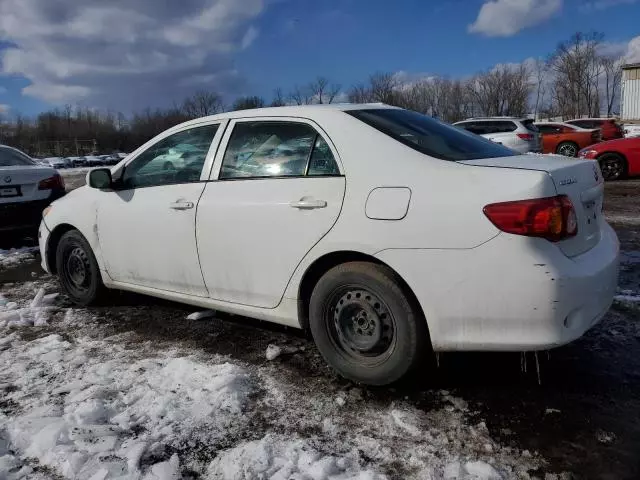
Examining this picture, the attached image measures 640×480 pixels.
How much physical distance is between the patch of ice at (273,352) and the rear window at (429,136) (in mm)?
1629

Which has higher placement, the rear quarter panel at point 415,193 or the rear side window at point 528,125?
the rear side window at point 528,125

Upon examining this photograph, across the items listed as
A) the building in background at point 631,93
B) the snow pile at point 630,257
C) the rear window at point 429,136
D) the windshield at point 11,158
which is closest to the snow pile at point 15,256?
the windshield at point 11,158

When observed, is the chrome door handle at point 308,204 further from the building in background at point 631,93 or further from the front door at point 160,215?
the building in background at point 631,93

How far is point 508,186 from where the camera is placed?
8.80 ft

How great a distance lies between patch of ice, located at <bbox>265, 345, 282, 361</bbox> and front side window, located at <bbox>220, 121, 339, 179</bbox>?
3.90ft

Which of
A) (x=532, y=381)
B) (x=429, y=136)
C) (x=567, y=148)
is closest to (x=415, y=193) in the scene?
(x=429, y=136)

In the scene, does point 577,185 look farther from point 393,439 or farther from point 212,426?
point 212,426

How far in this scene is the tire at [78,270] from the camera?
477 cm

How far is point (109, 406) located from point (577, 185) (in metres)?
2.78

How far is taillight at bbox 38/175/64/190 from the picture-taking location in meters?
7.65

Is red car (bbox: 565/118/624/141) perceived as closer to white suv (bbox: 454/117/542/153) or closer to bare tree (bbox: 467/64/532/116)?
white suv (bbox: 454/117/542/153)

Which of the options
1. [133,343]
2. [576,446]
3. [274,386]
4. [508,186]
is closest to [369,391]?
[274,386]

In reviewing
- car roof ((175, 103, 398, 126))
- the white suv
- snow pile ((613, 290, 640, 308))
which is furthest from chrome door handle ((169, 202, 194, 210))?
the white suv

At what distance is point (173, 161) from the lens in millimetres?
4199
